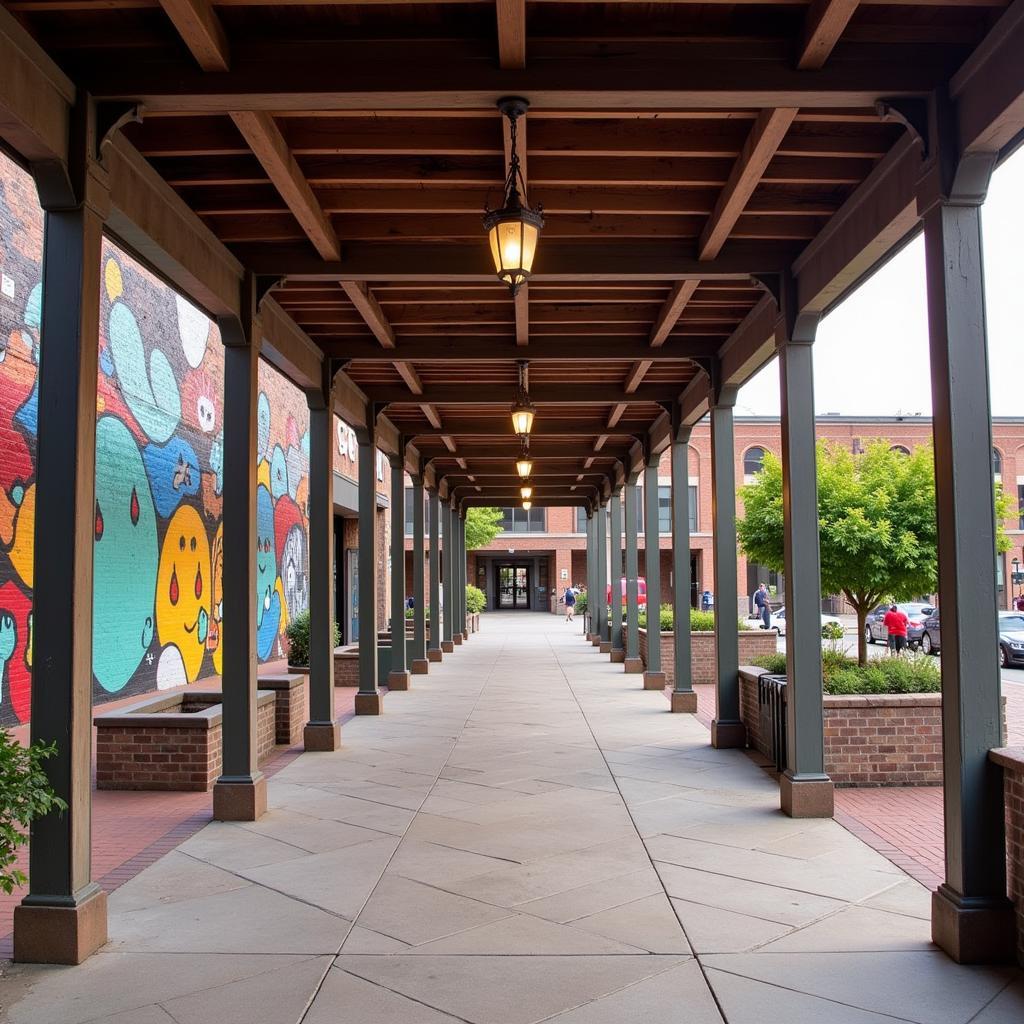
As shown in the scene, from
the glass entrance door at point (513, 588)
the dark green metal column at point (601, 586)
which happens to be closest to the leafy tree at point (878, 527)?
the dark green metal column at point (601, 586)

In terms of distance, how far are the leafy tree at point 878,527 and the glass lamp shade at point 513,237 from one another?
686 centimetres

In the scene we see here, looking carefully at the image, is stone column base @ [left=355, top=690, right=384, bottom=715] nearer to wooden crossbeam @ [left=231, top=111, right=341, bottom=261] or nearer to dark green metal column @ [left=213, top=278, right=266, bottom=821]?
dark green metal column @ [left=213, top=278, right=266, bottom=821]

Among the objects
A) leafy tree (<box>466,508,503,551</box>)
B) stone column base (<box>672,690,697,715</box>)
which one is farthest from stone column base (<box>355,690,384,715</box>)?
leafy tree (<box>466,508,503,551</box>)

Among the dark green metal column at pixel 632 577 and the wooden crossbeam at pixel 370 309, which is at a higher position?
the wooden crossbeam at pixel 370 309

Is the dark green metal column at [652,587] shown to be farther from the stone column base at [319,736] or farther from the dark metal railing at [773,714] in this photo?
the stone column base at [319,736]

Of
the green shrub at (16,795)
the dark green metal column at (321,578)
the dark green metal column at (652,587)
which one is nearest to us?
the green shrub at (16,795)

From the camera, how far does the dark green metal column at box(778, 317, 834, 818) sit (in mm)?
7891

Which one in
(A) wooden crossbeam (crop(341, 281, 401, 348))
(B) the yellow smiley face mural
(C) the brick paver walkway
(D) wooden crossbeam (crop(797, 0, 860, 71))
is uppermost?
(D) wooden crossbeam (crop(797, 0, 860, 71))

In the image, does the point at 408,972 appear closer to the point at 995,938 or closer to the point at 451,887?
the point at 451,887

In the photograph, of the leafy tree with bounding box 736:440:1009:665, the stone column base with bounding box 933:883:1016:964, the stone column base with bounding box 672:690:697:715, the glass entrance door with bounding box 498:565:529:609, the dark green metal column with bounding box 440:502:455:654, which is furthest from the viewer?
the glass entrance door with bounding box 498:565:529:609

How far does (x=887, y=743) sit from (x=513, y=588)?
2111 inches

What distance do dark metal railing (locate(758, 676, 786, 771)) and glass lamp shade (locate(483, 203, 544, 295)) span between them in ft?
18.2

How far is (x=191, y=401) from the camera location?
15.9m

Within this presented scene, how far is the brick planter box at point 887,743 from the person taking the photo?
29.3 ft
